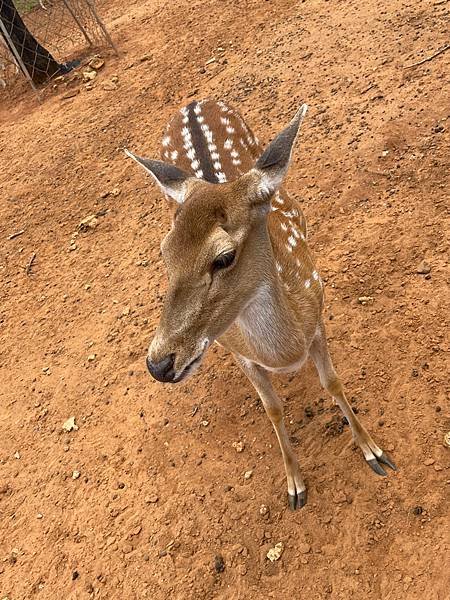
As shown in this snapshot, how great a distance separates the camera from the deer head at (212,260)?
92.0 inches

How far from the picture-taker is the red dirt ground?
123 inches

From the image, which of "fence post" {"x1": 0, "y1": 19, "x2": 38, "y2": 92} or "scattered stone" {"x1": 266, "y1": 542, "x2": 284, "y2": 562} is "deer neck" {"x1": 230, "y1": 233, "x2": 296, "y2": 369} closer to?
"scattered stone" {"x1": 266, "y1": 542, "x2": 284, "y2": 562}

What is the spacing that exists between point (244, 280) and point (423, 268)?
199 cm

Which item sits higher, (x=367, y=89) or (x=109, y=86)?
(x=109, y=86)

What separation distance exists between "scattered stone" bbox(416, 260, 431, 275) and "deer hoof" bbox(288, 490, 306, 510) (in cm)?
179

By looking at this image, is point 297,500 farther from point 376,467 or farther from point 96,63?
point 96,63

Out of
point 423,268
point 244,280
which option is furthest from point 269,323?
point 423,268

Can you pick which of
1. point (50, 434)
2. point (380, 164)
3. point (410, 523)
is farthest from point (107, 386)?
point (380, 164)

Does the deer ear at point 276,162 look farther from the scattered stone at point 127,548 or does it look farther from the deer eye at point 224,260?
the scattered stone at point 127,548

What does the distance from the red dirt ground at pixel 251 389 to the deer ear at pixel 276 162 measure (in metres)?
1.73

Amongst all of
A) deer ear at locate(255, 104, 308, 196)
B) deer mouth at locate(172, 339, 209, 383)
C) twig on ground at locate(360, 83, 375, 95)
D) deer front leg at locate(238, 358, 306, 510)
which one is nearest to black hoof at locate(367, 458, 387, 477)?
deer front leg at locate(238, 358, 306, 510)

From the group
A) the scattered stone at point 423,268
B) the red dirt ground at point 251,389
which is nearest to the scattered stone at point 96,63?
the red dirt ground at point 251,389

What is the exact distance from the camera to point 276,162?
2.50m

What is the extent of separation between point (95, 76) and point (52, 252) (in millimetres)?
4677
